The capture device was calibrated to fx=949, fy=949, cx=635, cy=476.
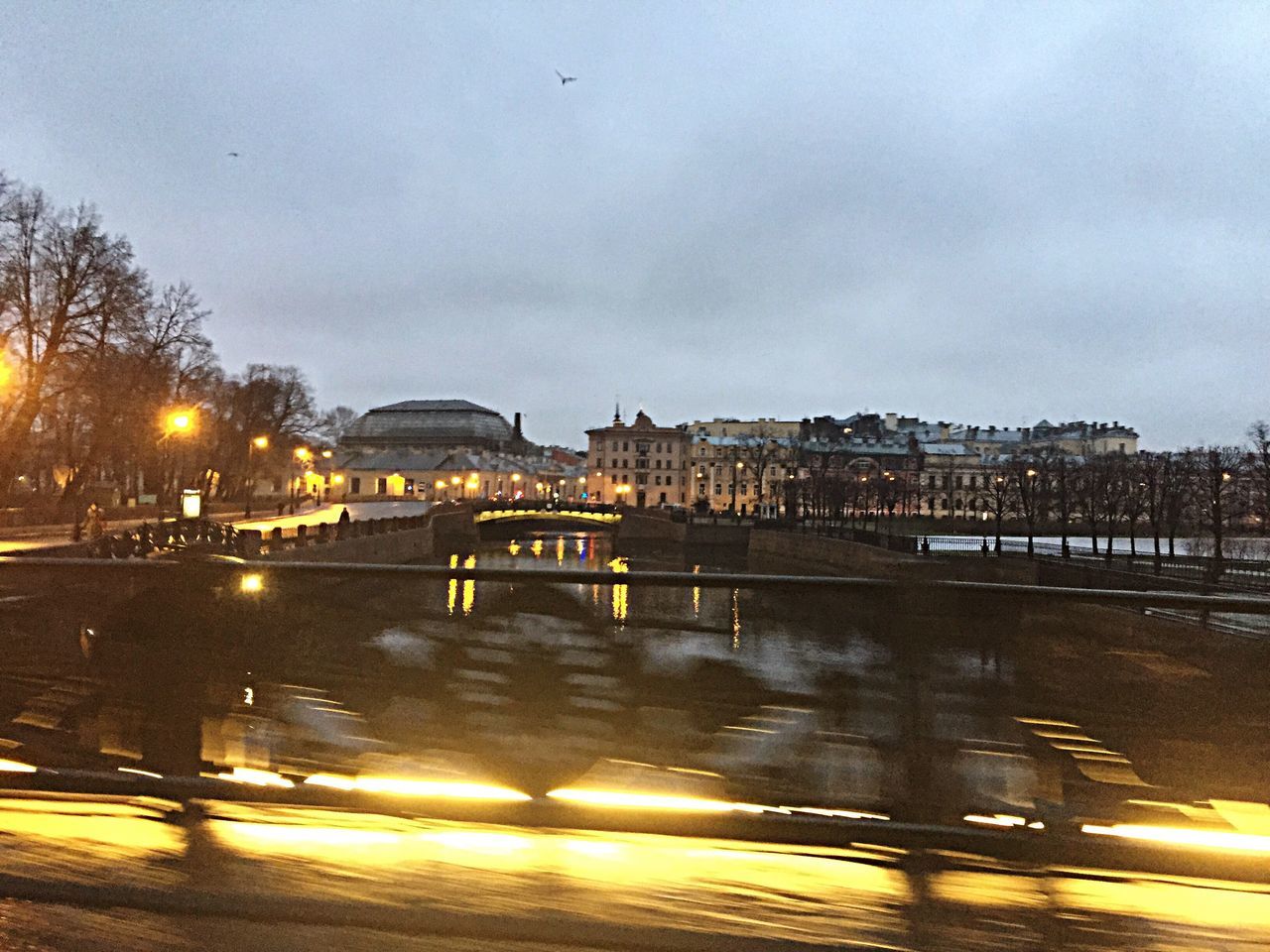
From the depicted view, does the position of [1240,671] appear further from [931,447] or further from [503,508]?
[931,447]

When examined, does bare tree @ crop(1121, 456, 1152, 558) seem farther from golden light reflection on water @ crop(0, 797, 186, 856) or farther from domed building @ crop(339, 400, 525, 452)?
domed building @ crop(339, 400, 525, 452)

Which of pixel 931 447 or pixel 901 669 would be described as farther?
pixel 931 447

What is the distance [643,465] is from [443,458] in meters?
27.2

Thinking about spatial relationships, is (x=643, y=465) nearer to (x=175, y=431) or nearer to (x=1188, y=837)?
(x=175, y=431)

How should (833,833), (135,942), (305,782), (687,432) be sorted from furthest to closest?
(687,432) < (305,782) < (833,833) < (135,942)

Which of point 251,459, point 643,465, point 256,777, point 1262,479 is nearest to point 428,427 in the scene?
point 643,465

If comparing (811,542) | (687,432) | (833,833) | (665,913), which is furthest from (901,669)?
(687,432)

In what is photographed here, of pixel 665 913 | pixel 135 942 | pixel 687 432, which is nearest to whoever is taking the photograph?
pixel 135 942

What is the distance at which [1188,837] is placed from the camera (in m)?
4.28

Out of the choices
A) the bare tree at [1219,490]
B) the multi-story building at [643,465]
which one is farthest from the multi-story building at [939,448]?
the bare tree at [1219,490]

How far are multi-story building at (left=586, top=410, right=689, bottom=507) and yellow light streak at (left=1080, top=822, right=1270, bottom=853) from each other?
125 meters

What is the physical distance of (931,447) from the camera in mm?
136000

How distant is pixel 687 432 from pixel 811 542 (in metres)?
71.0

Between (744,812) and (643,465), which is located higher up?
(643,465)
